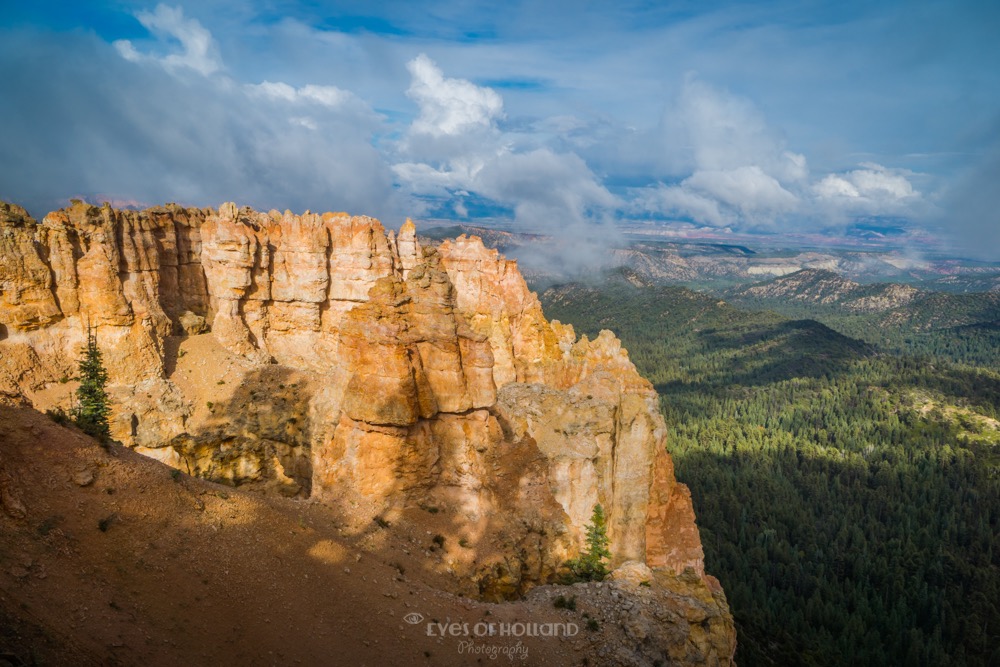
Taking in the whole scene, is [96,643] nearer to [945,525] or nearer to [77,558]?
[77,558]

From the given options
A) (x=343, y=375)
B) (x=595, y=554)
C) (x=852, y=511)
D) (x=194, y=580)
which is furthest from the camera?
(x=852, y=511)

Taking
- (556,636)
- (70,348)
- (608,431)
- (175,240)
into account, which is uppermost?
(175,240)

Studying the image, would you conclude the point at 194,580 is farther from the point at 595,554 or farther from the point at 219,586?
the point at 595,554

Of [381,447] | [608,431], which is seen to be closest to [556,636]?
[381,447]

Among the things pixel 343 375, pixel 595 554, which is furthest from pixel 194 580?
pixel 595 554

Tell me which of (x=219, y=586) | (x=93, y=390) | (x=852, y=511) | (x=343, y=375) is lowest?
(x=852, y=511)
